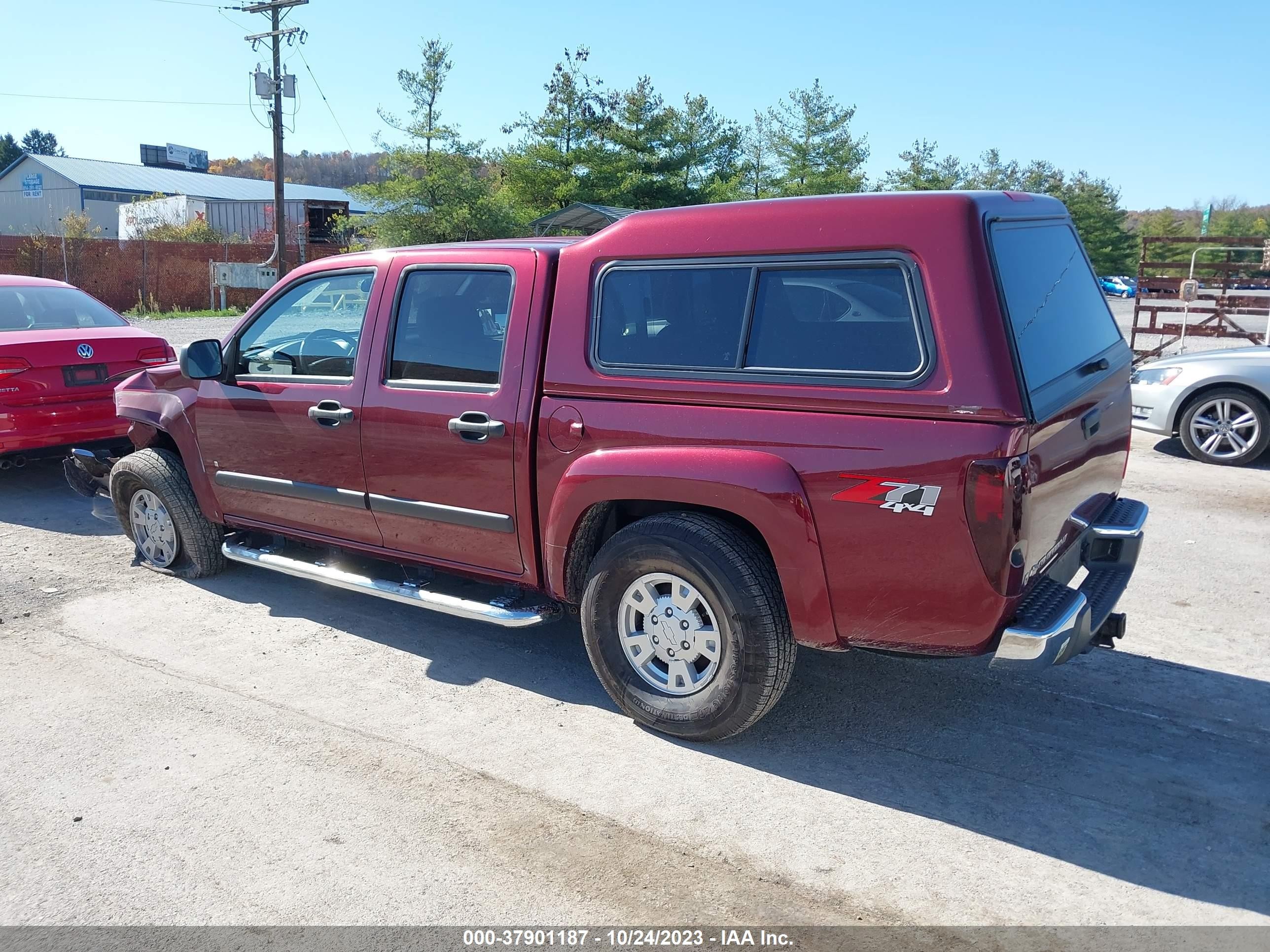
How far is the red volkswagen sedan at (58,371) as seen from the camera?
24.7ft

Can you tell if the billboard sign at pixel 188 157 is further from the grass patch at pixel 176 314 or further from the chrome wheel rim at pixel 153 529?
the chrome wheel rim at pixel 153 529

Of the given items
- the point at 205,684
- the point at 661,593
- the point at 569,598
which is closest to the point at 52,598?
the point at 205,684

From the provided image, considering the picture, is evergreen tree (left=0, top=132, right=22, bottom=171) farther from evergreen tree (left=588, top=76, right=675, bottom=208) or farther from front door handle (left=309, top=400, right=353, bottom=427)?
front door handle (left=309, top=400, right=353, bottom=427)

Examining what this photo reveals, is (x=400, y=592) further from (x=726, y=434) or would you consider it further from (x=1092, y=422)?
(x=1092, y=422)

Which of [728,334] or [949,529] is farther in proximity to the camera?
[728,334]

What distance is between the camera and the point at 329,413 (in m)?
4.86

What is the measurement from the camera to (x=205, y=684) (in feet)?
15.0

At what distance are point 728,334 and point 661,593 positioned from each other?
1.04m

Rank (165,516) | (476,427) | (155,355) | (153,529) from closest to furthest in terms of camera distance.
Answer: (476,427), (165,516), (153,529), (155,355)

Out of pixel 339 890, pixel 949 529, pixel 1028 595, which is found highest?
pixel 949 529

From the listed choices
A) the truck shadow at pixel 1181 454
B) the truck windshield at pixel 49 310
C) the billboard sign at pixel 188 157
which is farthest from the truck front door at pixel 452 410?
the billboard sign at pixel 188 157

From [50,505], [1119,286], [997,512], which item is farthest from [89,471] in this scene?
[1119,286]

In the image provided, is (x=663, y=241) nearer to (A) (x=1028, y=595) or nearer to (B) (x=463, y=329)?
(B) (x=463, y=329)

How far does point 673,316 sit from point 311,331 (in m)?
2.17
